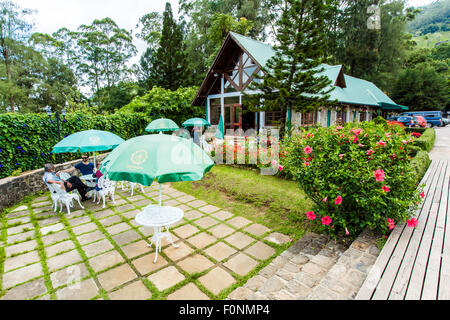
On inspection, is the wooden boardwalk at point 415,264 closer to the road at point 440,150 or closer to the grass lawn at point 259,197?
the grass lawn at point 259,197

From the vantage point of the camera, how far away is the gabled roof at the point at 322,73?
40.9ft

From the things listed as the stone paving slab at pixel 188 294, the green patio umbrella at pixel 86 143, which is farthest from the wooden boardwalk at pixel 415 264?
the green patio umbrella at pixel 86 143

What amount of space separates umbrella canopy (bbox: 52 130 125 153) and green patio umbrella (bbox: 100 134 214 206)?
2.53 m

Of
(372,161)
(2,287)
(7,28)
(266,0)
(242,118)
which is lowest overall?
(2,287)

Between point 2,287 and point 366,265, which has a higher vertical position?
point 366,265

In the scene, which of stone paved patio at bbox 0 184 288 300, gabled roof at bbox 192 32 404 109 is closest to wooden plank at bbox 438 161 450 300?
stone paved patio at bbox 0 184 288 300

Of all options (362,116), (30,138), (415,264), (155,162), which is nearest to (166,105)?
(30,138)

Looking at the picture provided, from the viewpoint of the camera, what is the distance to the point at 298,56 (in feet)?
31.1

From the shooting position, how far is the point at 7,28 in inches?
782

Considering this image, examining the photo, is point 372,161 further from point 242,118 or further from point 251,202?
point 242,118

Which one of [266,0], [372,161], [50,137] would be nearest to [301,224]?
[372,161]

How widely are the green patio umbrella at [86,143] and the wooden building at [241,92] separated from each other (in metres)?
7.82

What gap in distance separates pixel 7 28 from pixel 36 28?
8.97 feet
